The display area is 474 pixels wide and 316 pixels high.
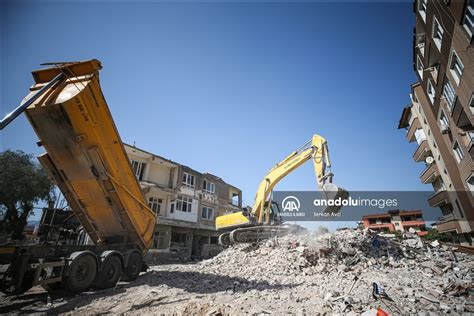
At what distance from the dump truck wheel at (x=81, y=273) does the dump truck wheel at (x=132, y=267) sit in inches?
52.3

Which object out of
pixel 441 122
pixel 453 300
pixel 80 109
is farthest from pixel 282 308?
pixel 441 122

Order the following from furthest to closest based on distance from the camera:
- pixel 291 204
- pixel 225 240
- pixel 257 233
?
pixel 291 204
pixel 225 240
pixel 257 233

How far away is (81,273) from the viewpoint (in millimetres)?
6688

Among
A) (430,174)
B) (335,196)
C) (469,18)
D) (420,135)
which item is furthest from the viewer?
(420,135)

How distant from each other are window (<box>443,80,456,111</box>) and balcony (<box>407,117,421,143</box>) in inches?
362

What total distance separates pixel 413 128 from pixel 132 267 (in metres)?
26.9

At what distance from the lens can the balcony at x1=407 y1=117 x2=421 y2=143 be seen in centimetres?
2219

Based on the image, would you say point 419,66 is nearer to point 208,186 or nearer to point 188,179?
point 188,179

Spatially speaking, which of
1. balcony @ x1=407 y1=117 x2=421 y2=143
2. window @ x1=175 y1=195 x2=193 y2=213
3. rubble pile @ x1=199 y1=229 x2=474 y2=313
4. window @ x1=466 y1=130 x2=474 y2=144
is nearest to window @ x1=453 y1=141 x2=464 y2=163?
window @ x1=466 y1=130 x2=474 y2=144

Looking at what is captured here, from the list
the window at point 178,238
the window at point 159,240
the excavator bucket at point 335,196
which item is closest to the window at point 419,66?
the excavator bucket at point 335,196

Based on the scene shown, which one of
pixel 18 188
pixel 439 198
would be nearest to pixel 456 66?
pixel 439 198

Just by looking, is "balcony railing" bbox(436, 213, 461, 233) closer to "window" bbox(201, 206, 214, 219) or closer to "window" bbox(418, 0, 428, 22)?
"window" bbox(418, 0, 428, 22)

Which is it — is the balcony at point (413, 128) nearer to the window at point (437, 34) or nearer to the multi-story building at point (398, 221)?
the window at point (437, 34)

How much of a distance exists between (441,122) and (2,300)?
24.7 meters
